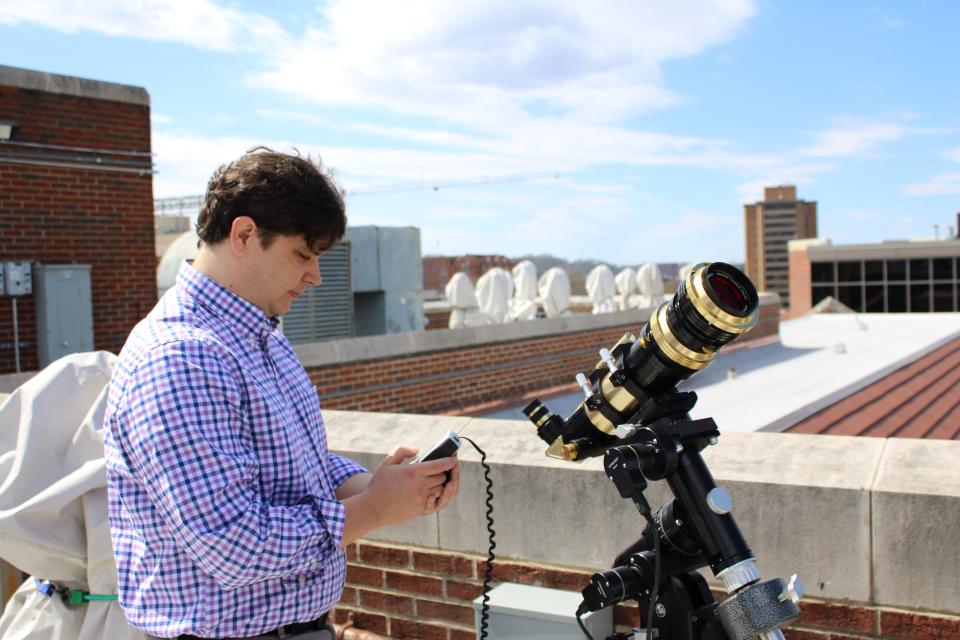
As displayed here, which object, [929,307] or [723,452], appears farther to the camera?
[929,307]

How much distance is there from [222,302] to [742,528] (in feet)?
5.24

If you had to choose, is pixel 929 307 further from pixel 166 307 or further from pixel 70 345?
pixel 166 307

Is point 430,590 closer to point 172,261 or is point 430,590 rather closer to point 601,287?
point 172,261

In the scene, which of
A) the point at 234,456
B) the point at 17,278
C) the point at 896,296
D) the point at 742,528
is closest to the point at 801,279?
the point at 896,296

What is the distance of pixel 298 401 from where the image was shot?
2.04 metres

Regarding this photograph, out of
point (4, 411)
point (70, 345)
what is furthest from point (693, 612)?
point (70, 345)

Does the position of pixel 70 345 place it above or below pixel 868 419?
above

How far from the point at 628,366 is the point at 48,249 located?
37.3 feet

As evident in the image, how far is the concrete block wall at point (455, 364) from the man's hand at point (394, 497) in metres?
8.16

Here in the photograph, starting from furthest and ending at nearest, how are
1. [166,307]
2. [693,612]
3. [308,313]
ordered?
[308,313] → [166,307] → [693,612]

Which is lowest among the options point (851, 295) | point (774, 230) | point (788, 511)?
point (851, 295)

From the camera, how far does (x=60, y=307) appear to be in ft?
37.6

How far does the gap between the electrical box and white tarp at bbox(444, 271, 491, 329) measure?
1055 centimetres

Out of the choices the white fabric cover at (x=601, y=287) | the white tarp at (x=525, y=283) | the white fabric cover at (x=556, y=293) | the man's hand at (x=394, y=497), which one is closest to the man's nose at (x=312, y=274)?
the man's hand at (x=394, y=497)
